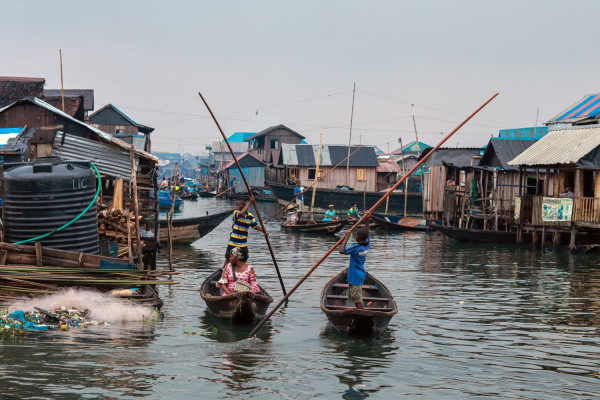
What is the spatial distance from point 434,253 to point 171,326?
49.7 ft

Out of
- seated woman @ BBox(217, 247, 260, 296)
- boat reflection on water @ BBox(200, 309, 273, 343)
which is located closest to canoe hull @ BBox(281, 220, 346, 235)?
boat reflection on water @ BBox(200, 309, 273, 343)

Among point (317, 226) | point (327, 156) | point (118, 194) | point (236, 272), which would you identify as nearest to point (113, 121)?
point (327, 156)

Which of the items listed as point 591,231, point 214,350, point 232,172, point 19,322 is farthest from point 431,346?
point 232,172

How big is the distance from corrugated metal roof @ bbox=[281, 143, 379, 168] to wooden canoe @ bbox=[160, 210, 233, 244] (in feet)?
86.9

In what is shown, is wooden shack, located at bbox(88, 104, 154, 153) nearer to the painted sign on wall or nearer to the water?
the painted sign on wall

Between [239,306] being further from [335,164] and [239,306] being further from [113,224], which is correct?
[335,164]

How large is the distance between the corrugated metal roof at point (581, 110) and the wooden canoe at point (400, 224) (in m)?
8.45

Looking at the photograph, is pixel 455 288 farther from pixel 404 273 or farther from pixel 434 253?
pixel 434 253

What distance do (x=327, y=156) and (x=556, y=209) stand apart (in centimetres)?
2866

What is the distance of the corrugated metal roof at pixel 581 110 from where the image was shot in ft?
88.1

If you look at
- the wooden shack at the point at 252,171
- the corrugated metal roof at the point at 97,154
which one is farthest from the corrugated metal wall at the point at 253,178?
the corrugated metal roof at the point at 97,154

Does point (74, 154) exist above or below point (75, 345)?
above

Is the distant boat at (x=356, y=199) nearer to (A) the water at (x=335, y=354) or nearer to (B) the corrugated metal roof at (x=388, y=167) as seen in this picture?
(B) the corrugated metal roof at (x=388, y=167)

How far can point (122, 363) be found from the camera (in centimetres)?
938
